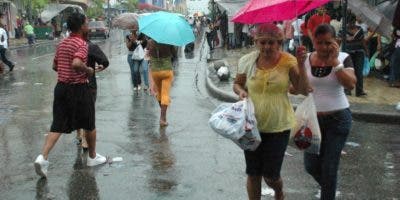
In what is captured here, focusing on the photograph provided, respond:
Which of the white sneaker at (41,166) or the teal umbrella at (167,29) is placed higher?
the teal umbrella at (167,29)

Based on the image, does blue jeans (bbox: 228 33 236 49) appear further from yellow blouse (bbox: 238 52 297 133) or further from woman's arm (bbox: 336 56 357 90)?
yellow blouse (bbox: 238 52 297 133)

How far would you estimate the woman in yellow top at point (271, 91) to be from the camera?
4.16 metres

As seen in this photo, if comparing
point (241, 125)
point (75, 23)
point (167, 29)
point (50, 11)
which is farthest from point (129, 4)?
point (241, 125)

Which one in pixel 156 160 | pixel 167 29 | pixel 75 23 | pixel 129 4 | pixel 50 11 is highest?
pixel 129 4

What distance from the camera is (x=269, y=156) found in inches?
167

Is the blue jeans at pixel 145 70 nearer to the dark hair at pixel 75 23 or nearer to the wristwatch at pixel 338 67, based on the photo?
the dark hair at pixel 75 23

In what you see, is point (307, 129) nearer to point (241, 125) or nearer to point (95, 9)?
point (241, 125)

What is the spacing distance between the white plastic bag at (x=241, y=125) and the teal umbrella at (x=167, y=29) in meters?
3.97

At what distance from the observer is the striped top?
571cm

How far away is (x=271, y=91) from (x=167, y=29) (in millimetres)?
4222

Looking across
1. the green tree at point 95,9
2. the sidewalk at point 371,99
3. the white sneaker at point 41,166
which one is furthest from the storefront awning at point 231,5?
the green tree at point 95,9

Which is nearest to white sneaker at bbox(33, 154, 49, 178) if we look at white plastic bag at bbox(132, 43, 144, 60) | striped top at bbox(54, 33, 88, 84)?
striped top at bbox(54, 33, 88, 84)

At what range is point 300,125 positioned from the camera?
4406 millimetres

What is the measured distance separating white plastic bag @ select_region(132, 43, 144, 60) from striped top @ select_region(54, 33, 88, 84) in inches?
249
